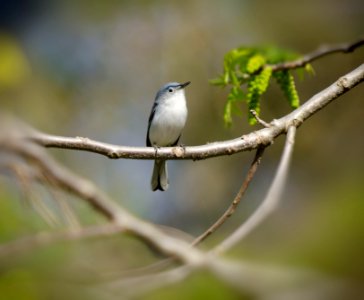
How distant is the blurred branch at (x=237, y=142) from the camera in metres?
2.16

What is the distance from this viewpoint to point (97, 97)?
424 inches

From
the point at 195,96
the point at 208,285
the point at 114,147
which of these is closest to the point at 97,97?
the point at 195,96

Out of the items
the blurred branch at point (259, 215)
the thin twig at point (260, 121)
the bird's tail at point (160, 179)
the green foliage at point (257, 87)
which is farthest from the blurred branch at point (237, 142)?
the bird's tail at point (160, 179)

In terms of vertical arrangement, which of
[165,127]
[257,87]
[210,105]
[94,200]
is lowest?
[94,200]

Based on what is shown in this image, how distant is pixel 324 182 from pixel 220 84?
6.77 metres

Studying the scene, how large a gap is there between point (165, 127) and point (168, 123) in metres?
0.05

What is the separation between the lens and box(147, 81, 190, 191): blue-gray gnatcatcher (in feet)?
16.6

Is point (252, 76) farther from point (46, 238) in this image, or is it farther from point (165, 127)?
point (165, 127)

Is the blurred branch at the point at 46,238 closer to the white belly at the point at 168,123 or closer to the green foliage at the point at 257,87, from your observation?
the green foliage at the point at 257,87

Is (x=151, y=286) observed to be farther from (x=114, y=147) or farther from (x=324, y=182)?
(x=324, y=182)

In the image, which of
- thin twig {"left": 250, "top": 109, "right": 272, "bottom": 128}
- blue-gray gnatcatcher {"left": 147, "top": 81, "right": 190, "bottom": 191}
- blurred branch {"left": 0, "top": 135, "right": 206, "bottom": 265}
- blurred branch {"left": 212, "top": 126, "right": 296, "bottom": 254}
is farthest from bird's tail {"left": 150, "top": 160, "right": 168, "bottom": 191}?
blurred branch {"left": 212, "top": 126, "right": 296, "bottom": 254}

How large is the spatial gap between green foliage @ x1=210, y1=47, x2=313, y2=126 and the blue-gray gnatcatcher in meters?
2.25

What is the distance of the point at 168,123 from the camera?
5.13 meters

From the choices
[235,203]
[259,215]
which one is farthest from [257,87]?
[259,215]
